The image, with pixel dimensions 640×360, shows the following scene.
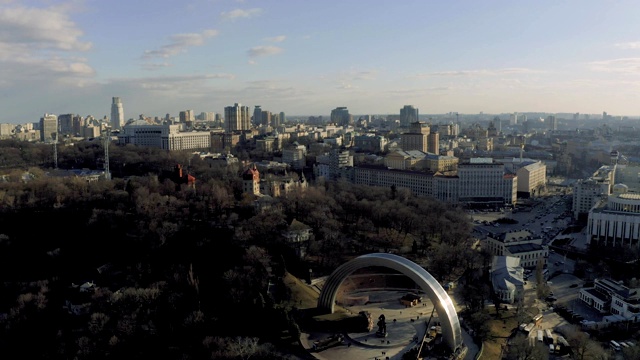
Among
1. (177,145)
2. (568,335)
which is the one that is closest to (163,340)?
(568,335)

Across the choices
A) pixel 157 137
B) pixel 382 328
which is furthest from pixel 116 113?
pixel 382 328

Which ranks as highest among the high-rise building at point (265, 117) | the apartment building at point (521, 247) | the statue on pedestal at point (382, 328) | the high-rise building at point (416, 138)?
the high-rise building at point (265, 117)

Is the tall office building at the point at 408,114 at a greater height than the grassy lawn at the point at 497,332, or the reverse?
the tall office building at the point at 408,114

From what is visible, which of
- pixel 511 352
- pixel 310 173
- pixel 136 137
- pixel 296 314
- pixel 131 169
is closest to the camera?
pixel 511 352

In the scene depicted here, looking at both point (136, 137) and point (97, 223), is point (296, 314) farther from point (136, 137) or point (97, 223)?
point (136, 137)

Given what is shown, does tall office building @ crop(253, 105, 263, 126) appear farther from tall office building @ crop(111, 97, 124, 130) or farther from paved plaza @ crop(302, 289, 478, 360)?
paved plaza @ crop(302, 289, 478, 360)

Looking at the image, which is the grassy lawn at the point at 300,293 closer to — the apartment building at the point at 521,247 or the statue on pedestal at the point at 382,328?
the statue on pedestal at the point at 382,328

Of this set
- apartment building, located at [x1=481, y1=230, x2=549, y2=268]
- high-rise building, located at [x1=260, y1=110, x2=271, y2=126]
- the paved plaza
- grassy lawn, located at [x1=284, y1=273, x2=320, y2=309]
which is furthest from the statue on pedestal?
high-rise building, located at [x1=260, y1=110, x2=271, y2=126]

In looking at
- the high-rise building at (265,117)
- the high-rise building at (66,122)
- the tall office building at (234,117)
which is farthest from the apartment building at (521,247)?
the high-rise building at (265,117)
